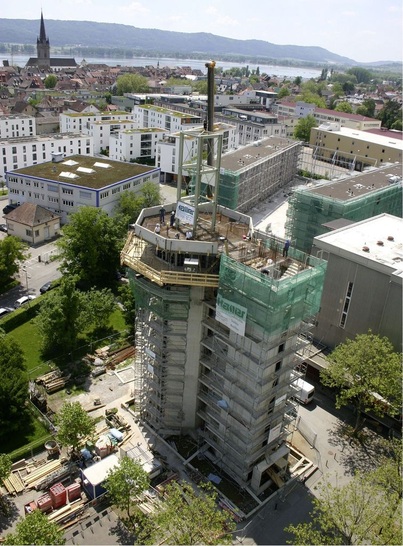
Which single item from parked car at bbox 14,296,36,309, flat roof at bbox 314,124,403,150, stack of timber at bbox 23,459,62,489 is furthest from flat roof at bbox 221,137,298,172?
stack of timber at bbox 23,459,62,489

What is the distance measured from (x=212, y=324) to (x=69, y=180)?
139ft

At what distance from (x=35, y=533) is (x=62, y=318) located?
704 inches

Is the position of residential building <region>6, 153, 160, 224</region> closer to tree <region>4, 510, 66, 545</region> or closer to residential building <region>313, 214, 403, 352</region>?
residential building <region>313, 214, 403, 352</region>

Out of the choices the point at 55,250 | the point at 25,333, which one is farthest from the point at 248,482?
the point at 55,250

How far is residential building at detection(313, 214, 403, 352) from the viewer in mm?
36281

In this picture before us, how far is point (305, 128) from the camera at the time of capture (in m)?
111

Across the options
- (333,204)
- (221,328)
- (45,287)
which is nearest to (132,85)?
(45,287)

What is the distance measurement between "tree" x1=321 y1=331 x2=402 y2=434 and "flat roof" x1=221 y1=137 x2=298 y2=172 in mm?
35437

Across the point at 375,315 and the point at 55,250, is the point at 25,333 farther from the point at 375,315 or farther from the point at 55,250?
the point at 375,315

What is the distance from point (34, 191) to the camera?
66.2 meters

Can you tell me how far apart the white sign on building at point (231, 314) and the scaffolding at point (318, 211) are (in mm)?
24710

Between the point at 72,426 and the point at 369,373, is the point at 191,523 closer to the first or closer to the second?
the point at 72,426

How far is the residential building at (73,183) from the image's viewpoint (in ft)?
206

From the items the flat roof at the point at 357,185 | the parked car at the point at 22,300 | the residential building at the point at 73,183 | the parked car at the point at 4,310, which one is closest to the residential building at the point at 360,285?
the flat roof at the point at 357,185
